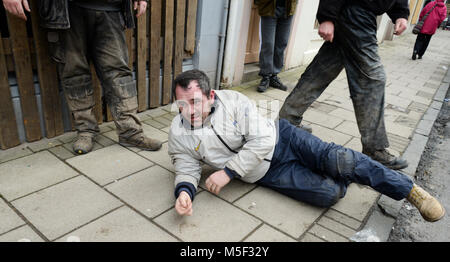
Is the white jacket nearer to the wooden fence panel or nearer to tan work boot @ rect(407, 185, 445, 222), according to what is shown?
tan work boot @ rect(407, 185, 445, 222)

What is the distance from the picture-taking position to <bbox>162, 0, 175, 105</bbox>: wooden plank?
362 cm

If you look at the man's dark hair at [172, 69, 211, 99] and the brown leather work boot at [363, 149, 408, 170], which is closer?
the man's dark hair at [172, 69, 211, 99]

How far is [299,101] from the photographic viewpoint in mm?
3115

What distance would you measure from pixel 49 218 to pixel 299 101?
2.19 m

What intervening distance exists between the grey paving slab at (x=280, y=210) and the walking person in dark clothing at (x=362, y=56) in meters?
0.92

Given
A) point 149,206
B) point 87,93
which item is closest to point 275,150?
point 149,206

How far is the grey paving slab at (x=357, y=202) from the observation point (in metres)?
2.31

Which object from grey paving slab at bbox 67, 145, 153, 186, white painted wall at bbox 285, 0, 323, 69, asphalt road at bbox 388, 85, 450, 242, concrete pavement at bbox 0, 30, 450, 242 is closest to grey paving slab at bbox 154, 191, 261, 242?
concrete pavement at bbox 0, 30, 450, 242

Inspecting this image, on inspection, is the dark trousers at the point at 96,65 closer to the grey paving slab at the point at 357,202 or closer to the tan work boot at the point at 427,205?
the grey paving slab at the point at 357,202

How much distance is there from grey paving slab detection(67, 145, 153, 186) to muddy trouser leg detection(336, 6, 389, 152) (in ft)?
5.78

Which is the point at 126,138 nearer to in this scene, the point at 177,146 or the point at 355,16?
the point at 177,146

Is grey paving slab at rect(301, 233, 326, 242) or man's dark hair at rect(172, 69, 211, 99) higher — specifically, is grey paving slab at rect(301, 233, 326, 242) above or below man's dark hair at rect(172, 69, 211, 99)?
below

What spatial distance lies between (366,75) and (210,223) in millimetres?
1643

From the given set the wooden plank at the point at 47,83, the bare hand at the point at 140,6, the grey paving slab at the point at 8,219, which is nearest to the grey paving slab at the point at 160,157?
the wooden plank at the point at 47,83
